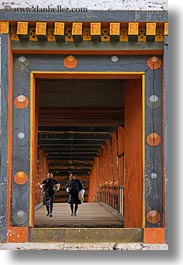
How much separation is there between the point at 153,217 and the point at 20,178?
2443mm

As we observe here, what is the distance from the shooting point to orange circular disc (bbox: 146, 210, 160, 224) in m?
13.1

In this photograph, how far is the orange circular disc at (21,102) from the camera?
13211 mm

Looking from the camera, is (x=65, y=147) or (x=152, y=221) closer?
(x=152, y=221)

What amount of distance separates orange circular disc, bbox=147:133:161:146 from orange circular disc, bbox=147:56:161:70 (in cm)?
121

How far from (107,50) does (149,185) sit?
2.52m

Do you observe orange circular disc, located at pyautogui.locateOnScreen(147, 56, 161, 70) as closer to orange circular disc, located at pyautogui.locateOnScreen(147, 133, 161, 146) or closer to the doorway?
the doorway

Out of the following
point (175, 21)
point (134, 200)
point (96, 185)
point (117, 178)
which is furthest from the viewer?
point (96, 185)

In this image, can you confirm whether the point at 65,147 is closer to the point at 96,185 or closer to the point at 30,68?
the point at 96,185

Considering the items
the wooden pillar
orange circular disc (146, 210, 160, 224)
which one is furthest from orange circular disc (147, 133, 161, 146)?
orange circular disc (146, 210, 160, 224)

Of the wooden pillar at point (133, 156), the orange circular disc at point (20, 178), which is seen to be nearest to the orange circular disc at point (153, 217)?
the wooden pillar at point (133, 156)

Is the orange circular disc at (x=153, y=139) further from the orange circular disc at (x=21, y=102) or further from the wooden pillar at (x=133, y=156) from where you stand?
the orange circular disc at (x=21, y=102)

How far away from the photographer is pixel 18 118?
13203mm

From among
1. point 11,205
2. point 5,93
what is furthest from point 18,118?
point 11,205

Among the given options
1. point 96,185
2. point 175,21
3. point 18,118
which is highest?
point 175,21
